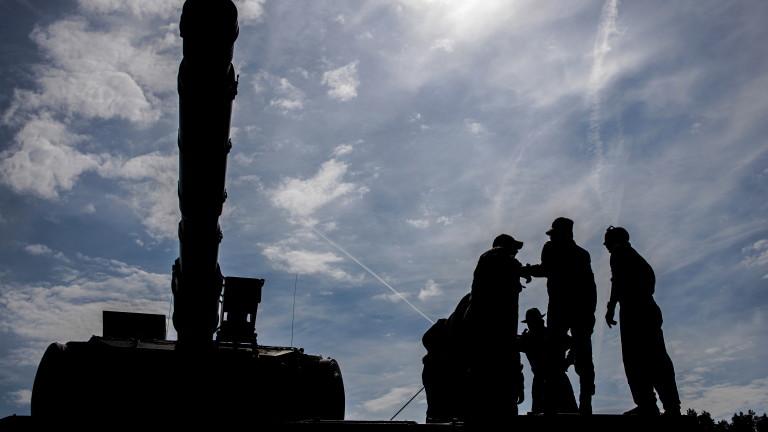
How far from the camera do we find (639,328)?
21.6 feet

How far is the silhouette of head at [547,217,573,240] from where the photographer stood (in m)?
7.12

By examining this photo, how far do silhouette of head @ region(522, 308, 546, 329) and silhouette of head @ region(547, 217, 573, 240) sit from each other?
2.84 metres

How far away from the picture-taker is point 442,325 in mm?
9992

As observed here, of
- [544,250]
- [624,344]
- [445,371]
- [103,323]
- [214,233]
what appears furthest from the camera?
[103,323]

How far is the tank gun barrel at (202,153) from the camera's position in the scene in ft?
21.6

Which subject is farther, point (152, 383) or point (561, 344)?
point (152, 383)

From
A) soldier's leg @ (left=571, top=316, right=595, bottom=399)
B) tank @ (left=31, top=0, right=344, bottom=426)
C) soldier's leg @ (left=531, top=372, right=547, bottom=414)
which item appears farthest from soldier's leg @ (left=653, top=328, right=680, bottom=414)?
tank @ (left=31, top=0, right=344, bottom=426)

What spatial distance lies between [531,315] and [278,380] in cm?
420

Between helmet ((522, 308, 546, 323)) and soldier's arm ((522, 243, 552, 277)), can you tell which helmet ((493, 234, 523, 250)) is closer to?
soldier's arm ((522, 243, 552, 277))

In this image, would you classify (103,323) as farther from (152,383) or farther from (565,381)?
(565,381)

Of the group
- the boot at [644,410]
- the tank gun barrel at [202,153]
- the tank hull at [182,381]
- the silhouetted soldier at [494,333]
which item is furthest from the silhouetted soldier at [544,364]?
the tank gun barrel at [202,153]

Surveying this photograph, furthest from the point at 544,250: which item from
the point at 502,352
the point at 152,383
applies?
the point at 152,383

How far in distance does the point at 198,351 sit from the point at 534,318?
5395 millimetres

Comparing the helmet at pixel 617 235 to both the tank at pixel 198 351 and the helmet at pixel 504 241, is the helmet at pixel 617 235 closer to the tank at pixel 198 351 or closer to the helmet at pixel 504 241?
the helmet at pixel 504 241
